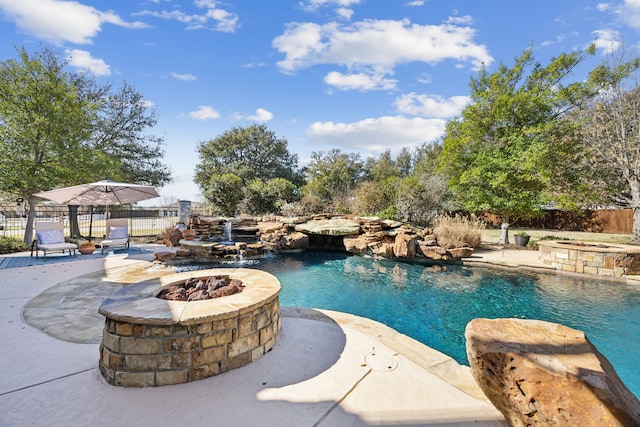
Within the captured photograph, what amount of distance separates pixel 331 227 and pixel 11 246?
10.5m

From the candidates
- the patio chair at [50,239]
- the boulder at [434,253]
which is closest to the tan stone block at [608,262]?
the boulder at [434,253]

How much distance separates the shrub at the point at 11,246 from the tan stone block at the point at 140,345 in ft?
33.3

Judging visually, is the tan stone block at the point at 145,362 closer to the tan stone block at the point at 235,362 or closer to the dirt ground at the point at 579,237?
the tan stone block at the point at 235,362

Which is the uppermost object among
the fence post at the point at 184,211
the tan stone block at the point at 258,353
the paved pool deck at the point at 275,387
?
the fence post at the point at 184,211

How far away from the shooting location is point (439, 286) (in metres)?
6.58

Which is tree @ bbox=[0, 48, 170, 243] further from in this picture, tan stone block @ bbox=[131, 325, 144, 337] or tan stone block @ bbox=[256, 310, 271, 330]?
tan stone block @ bbox=[256, 310, 271, 330]

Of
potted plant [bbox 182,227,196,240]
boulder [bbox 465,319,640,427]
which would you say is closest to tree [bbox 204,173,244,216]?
potted plant [bbox 182,227,196,240]

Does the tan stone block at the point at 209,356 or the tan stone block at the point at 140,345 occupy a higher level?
the tan stone block at the point at 140,345

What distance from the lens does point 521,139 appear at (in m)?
10.4

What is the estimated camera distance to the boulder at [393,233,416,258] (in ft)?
29.1

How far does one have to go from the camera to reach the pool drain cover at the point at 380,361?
103 inches

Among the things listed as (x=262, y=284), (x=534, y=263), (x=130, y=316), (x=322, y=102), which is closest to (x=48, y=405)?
(x=130, y=316)

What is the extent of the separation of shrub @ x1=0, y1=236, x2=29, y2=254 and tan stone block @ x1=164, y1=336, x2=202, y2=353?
1045cm

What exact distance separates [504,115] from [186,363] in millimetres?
12819
